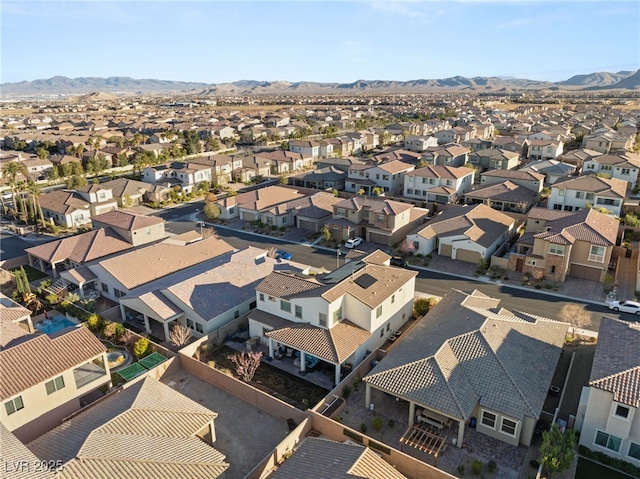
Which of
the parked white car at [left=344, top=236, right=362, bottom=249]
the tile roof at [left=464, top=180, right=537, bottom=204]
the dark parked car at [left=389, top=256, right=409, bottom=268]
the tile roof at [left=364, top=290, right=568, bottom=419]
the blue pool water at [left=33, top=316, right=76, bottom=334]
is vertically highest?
the tile roof at [left=464, top=180, right=537, bottom=204]

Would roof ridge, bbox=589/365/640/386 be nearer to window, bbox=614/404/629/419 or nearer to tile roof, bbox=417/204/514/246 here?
window, bbox=614/404/629/419

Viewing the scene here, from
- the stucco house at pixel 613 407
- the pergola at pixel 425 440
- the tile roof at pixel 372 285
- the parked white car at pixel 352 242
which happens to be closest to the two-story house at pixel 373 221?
the parked white car at pixel 352 242

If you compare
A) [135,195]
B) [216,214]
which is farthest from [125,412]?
[135,195]

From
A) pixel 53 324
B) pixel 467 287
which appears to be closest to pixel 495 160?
pixel 467 287

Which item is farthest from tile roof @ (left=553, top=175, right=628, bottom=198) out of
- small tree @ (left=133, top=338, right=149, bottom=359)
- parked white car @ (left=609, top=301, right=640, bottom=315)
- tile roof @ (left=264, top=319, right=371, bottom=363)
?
small tree @ (left=133, top=338, right=149, bottom=359)

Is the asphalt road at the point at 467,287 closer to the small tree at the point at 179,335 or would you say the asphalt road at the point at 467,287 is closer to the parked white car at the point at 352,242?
the parked white car at the point at 352,242

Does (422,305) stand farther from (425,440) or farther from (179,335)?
(179,335)

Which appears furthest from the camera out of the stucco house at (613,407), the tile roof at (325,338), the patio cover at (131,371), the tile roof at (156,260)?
the tile roof at (156,260)
